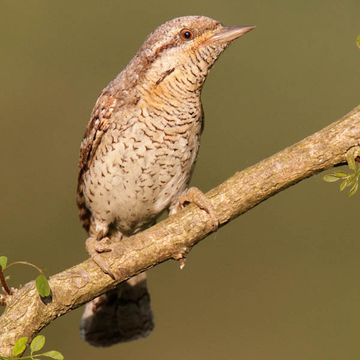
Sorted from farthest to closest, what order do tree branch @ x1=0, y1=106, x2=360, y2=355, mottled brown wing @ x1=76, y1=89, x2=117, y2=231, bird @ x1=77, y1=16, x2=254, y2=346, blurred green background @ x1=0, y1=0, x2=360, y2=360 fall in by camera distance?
blurred green background @ x1=0, y1=0, x2=360, y2=360
mottled brown wing @ x1=76, y1=89, x2=117, y2=231
bird @ x1=77, y1=16, x2=254, y2=346
tree branch @ x1=0, y1=106, x2=360, y2=355

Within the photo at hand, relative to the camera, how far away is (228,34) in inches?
141

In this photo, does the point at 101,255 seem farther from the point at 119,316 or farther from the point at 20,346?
the point at 119,316

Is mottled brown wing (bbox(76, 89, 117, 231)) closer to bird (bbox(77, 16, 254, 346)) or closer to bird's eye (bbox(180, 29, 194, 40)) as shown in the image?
bird (bbox(77, 16, 254, 346))

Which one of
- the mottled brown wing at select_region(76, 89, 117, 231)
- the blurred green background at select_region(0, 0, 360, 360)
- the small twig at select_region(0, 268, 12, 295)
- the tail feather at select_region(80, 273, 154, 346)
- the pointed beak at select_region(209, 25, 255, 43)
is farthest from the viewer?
the blurred green background at select_region(0, 0, 360, 360)

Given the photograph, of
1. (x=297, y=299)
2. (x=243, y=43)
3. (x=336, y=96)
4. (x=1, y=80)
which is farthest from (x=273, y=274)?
(x=1, y=80)

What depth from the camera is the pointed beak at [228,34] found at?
3538mm

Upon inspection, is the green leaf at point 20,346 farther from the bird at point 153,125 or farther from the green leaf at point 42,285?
the bird at point 153,125

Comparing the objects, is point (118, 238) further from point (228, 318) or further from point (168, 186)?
point (228, 318)

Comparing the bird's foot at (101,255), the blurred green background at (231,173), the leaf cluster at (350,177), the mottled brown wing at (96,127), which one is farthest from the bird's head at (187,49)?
the blurred green background at (231,173)

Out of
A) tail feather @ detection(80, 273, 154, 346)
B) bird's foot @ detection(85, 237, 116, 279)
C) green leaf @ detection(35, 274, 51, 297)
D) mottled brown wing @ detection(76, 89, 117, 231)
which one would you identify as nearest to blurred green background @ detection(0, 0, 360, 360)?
tail feather @ detection(80, 273, 154, 346)

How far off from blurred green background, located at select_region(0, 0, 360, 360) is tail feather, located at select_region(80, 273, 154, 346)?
1.19 meters

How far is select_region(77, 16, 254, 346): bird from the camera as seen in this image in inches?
143

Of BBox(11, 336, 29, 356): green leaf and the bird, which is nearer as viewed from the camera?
BBox(11, 336, 29, 356): green leaf

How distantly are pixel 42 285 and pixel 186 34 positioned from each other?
4.03 feet
